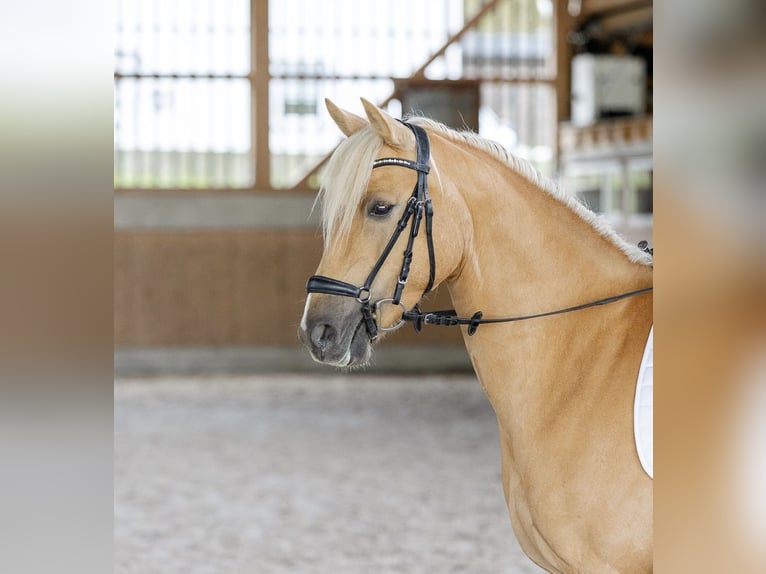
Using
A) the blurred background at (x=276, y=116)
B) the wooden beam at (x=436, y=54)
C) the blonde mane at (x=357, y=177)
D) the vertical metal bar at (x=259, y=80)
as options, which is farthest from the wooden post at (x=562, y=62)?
the blonde mane at (x=357, y=177)

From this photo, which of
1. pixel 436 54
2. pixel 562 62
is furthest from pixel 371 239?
pixel 562 62

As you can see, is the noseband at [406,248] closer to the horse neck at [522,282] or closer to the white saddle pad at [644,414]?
the horse neck at [522,282]

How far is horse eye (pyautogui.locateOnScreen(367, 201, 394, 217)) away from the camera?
175cm

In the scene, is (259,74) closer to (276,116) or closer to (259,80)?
(259,80)

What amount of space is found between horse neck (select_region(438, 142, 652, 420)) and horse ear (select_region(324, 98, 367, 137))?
0.73 ft

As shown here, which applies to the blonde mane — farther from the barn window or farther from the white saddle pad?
the barn window

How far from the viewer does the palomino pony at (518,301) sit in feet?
5.69

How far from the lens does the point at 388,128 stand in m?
1.74

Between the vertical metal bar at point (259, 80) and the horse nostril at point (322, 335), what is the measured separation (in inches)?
284

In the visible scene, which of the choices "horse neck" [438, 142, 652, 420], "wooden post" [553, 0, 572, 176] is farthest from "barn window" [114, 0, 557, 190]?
"horse neck" [438, 142, 652, 420]

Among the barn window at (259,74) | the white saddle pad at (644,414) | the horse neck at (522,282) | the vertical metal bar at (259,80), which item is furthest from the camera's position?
the vertical metal bar at (259,80)

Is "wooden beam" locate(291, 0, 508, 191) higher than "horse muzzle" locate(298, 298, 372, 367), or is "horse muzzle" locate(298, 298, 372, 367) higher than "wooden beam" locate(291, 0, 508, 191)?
"wooden beam" locate(291, 0, 508, 191)

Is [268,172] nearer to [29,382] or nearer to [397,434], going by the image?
[397,434]

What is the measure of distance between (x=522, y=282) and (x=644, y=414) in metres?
0.36
